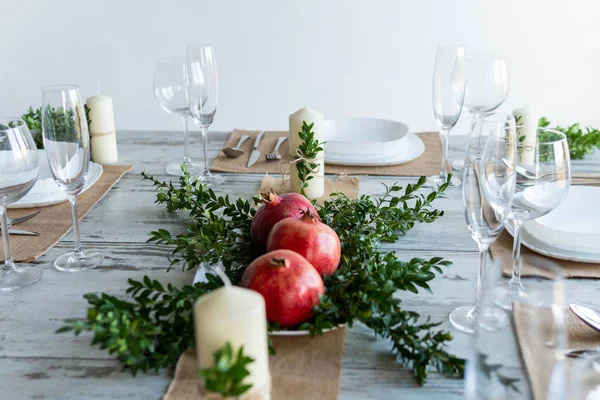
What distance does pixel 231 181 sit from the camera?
1482 millimetres

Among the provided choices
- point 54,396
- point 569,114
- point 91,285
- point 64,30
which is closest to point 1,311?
point 91,285

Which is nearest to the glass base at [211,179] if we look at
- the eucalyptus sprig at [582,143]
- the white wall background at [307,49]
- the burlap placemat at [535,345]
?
the eucalyptus sprig at [582,143]

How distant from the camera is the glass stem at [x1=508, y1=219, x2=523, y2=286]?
946mm

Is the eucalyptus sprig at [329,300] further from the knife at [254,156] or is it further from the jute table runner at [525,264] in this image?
the knife at [254,156]

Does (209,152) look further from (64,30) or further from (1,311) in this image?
(64,30)

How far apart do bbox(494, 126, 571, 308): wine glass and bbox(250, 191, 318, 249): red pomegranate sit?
30 centimetres

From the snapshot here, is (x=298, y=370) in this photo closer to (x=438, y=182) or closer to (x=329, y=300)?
(x=329, y=300)

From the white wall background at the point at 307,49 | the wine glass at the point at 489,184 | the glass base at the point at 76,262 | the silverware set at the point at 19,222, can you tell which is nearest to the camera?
the wine glass at the point at 489,184

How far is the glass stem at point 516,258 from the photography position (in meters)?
0.95

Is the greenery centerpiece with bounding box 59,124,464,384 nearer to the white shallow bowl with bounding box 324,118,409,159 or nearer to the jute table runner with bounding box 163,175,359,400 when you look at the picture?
the jute table runner with bounding box 163,175,359,400

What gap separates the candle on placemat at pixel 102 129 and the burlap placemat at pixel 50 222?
123 millimetres

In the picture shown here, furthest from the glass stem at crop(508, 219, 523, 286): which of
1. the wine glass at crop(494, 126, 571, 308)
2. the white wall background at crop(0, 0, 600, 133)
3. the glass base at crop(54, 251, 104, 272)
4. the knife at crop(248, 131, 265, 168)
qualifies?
the white wall background at crop(0, 0, 600, 133)

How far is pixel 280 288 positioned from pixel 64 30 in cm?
300

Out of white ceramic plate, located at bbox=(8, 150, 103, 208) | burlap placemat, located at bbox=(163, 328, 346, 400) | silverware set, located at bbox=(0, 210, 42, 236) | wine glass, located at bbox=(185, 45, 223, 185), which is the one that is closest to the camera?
burlap placemat, located at bbox=(163, 328, 346, 400)
